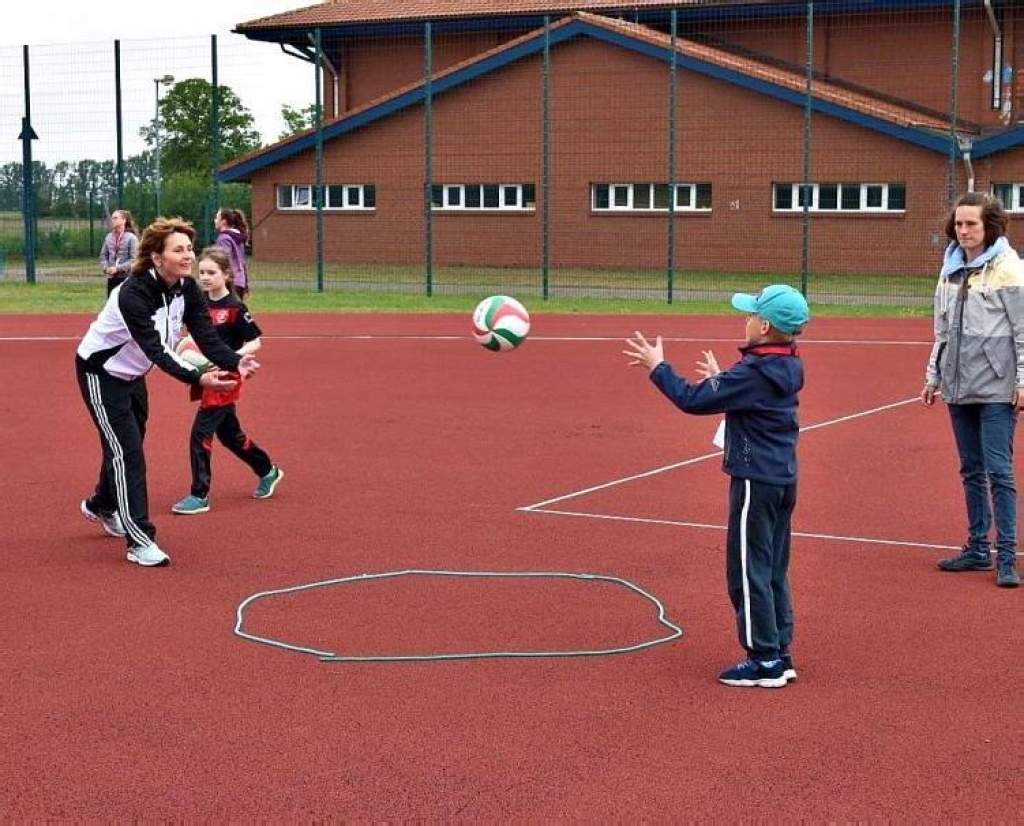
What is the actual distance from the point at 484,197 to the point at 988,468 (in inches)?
1209

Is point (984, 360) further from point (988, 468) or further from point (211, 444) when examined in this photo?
point (211, 444)

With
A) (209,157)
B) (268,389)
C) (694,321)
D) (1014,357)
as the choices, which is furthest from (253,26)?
(1014,357)

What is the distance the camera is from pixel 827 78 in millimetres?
35562

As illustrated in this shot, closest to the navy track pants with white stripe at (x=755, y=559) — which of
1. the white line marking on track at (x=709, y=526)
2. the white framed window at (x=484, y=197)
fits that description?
the white line marking on track at (x=709, y=526)

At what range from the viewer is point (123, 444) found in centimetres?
830

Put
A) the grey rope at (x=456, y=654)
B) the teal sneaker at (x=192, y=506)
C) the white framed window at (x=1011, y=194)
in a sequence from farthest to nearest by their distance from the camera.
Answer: the white framed window at (x=1011, y=194) → the teal sneaker at (x=192, y=506) → the grey rope at (x=456, y=654)

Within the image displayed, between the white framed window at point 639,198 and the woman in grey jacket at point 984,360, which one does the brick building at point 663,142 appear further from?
the woman in grey jacket at point 984,360

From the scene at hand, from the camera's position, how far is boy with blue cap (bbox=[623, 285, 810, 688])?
19.9ft

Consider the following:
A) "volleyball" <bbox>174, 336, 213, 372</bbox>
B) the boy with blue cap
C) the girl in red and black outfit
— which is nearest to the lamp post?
the girl in red and black outfit

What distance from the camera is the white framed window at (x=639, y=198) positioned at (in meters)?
36.0

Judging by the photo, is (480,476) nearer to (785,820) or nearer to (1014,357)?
(1014,357)

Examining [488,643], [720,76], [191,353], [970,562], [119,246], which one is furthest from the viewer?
[720,76]

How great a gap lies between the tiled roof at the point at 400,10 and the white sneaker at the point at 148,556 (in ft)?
109

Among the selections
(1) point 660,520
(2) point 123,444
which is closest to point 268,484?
(2) point 123,444
